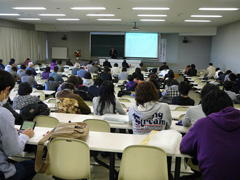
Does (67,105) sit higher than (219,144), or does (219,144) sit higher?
(219,144)

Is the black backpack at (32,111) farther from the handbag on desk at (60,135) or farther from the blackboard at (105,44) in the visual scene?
the blackboard at (105,44)

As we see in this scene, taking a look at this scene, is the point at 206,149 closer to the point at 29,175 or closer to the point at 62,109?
the point at 29,175

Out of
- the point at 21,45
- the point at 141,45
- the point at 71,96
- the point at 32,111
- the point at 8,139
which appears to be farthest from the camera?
the point at 141,45

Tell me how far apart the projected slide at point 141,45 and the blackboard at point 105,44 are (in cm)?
49

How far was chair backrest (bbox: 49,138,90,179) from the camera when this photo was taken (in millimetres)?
2412

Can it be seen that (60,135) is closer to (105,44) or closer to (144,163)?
(144,163)

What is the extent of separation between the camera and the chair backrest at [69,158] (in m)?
2.41

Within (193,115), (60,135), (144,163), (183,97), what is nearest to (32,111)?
(60,135)

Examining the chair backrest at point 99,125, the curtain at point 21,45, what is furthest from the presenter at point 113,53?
the chair backrest at point 99,125

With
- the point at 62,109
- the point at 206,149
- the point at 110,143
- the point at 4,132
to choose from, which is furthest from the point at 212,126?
the point at 62,109

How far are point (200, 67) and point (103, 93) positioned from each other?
15.9m

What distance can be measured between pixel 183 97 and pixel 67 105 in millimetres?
2329

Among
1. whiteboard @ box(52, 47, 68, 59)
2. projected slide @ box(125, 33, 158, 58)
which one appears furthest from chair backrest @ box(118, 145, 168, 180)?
whiteboard @ box(52, 47, 68, 59)

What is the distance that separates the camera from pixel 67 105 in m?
4.21
